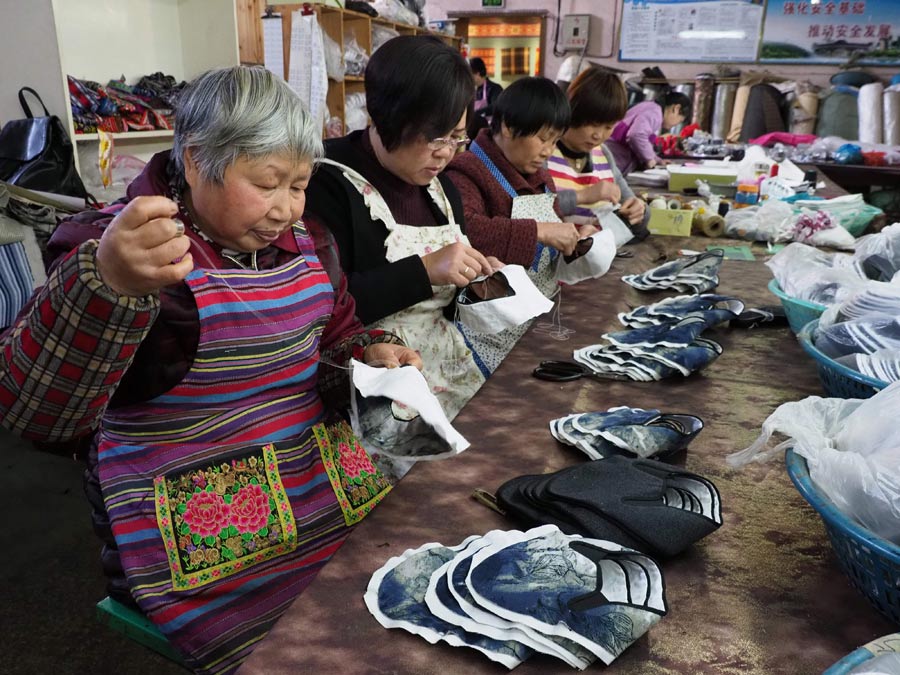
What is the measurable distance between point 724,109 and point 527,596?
30.4 ft

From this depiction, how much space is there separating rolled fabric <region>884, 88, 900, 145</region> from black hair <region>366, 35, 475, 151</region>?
794 centimetres

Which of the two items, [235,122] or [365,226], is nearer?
[235,122]

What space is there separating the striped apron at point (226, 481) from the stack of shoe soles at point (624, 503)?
1.31ft

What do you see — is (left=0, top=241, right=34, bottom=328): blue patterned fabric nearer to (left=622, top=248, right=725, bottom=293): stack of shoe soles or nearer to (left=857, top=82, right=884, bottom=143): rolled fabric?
(left=622, top=248, right=725, bottom=293): stack of shoe soles

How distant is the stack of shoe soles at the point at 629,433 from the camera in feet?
4.00

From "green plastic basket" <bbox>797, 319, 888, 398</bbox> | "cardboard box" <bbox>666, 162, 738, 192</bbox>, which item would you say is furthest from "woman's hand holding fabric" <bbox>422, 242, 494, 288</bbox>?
"cardboard box" <bbox>666, 162, 738, 192</bbox>

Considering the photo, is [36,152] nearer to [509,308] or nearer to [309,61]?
[309,61]

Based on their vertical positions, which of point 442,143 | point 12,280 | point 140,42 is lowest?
point 12,280

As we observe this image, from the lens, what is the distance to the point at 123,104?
3.69m

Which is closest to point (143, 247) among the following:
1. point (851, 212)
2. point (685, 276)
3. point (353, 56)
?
point (685, 276)

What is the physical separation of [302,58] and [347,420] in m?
4.49

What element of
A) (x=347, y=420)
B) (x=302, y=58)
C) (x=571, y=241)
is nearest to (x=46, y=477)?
(x=347, y=420)

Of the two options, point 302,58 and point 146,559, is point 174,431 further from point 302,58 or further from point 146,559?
point 302,58

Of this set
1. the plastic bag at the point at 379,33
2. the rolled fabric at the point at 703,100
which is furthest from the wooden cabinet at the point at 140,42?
the rolled fabric at the point at 703,100
